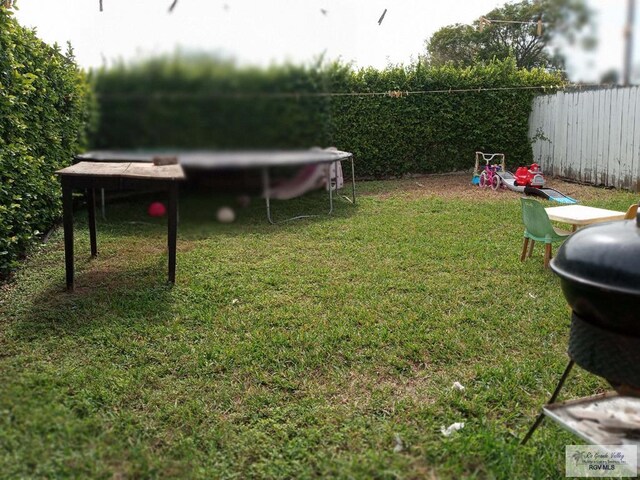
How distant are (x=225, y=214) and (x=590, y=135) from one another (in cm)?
1105

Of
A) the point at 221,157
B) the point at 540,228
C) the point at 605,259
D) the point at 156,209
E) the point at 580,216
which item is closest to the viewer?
the point at 221,157

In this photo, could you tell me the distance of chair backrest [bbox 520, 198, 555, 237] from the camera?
15.5ft

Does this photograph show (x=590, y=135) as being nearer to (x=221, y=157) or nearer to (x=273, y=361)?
(x=273, y=361)

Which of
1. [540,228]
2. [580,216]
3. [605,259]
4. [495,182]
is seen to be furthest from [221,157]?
[495,182]

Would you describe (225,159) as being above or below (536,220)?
above

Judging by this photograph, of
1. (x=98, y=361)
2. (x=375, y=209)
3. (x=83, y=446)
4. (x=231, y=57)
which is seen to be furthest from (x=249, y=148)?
(x=375, y=209)

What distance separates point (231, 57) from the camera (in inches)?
18.8

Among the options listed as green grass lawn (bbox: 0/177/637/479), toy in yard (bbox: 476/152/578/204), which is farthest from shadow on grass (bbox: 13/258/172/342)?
toy in yard (bbox: 476/152/578/204)

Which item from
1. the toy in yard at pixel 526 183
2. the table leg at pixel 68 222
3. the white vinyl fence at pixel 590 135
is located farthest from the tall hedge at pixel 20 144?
the white vinyl fence at pixel 590 135

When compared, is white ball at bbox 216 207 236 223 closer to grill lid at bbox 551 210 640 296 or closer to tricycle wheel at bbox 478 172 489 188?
grill lid at bbox 551 210 640 296

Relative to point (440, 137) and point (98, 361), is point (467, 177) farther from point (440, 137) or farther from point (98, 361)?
point (98, 361)

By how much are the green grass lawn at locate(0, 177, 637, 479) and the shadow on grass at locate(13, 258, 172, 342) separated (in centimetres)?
2

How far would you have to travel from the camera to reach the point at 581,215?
4957mm

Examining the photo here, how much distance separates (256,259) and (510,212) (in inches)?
153
